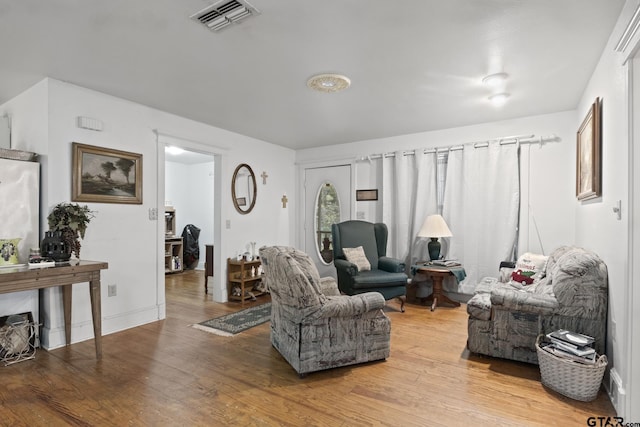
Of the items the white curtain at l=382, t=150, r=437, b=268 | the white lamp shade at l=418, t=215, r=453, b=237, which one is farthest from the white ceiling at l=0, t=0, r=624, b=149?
the white lamp shade at l=418, t=215, r=453, b=237

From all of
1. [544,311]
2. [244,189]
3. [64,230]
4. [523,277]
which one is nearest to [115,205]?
[64,230]

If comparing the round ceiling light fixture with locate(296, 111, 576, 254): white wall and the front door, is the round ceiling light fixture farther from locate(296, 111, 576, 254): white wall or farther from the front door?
the front door

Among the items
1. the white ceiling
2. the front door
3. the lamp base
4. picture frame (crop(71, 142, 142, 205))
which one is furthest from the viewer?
the front door

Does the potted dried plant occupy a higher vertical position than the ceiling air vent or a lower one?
lower

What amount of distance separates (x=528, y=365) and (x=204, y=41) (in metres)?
3.47

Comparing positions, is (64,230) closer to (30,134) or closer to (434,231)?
(30,134)

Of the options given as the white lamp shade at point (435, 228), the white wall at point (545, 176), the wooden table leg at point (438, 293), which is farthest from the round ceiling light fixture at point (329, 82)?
the wooden table leg at point (438, 293)

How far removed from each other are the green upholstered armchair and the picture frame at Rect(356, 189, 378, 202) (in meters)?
0.58

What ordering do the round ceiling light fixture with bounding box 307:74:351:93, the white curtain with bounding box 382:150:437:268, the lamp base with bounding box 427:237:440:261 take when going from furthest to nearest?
the white curtain with bounding box 382:150:437:268 → the lamp base with bounding box 427:237:440:261 → the round ceiling light fixture with bounding box 307:74:351:93

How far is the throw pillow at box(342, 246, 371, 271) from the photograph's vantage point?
4.40 metres

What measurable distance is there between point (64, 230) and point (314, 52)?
2530mm

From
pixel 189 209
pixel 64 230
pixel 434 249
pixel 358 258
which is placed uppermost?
pixel 189 209

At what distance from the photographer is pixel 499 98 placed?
3400 mm

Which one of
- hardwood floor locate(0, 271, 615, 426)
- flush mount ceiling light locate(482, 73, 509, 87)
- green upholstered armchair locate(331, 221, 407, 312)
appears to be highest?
flush mount ceiling light locate(482, 73, 509, 87)
